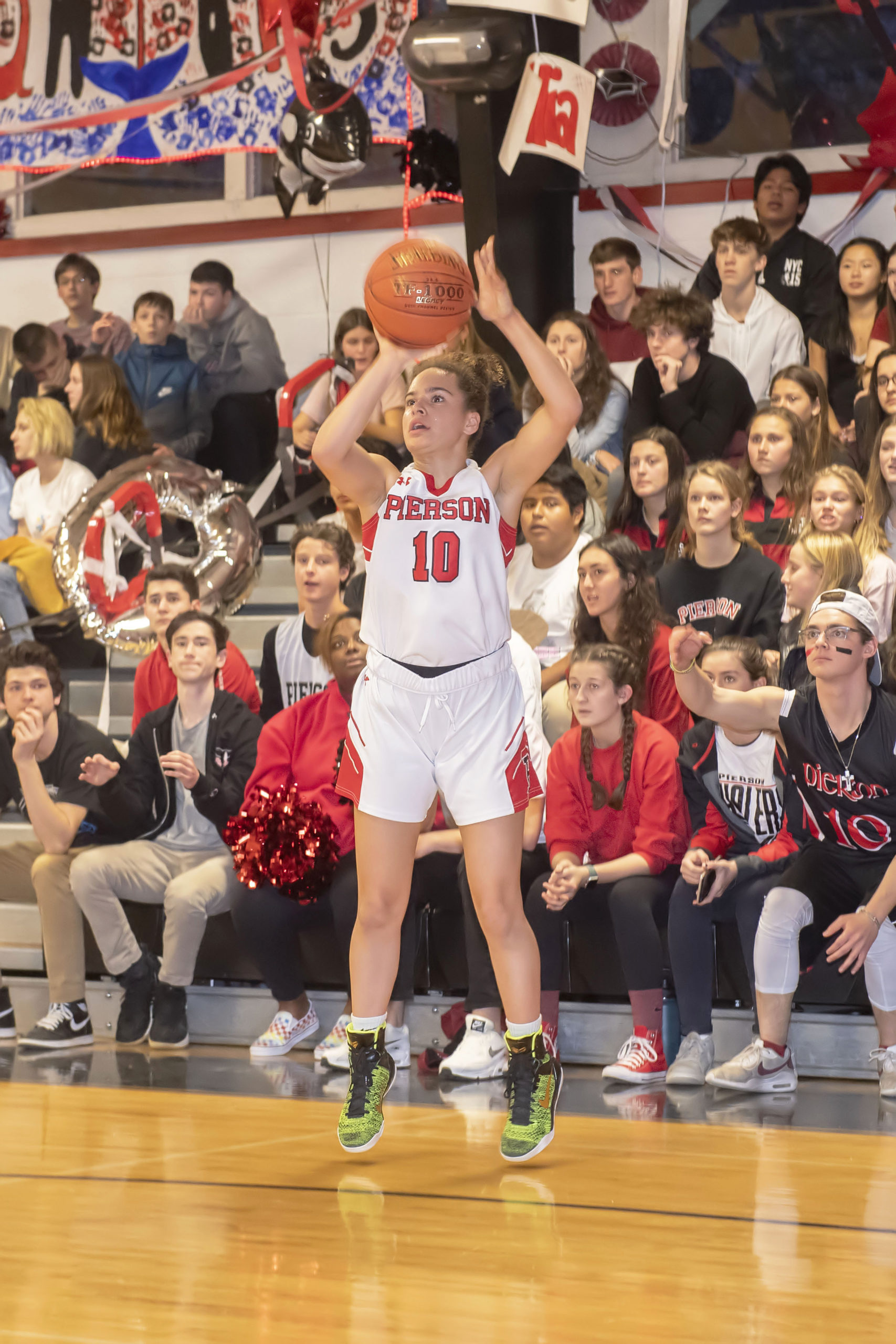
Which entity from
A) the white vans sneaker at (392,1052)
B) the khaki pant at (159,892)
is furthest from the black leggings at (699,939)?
the khaki pant at (159,892)

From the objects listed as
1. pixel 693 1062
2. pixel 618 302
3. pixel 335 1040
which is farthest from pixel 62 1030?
pixel 618 302

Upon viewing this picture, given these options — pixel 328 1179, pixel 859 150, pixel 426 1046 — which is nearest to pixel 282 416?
pixel 859 150

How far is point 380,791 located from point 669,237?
208 inches

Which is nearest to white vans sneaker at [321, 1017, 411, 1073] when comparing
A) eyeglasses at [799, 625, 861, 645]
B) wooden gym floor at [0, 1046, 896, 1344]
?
wooden gym floor at [0, 1046, 896, 1344]

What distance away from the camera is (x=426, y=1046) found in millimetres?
4613

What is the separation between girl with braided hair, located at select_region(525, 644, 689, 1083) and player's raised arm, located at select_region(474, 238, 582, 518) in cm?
125

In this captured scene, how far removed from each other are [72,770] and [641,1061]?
2234mm

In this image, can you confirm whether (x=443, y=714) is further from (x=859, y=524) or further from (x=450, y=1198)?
(x=859, y=524)

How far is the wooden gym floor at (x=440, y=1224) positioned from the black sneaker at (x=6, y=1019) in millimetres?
978

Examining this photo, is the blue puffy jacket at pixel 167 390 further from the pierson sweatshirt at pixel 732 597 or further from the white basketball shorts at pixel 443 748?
the white basketball shorts at pixel 443 748

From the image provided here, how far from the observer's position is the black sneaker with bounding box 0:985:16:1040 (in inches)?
193

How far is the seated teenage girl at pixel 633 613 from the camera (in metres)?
4.77

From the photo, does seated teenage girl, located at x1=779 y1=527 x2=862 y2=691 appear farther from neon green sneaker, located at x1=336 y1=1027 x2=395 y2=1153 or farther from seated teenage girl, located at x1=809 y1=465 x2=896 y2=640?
neon green sneaker, located at x1=336 y1=1027 x2=395 y2=1153

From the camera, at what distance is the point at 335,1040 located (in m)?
4.48
